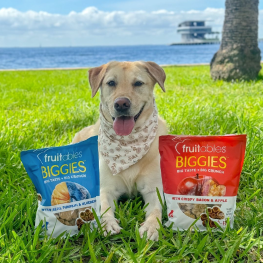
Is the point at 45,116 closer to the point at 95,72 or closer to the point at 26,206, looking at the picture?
the point at 95,72

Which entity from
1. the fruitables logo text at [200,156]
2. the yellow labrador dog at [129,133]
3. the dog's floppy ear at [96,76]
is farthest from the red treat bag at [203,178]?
the dog's floppy ear at [96,76]

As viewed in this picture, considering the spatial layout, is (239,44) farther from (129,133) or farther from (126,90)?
(129,133)

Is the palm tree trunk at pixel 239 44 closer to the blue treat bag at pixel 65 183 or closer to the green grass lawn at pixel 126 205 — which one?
the green grass lawn at pixel 126 205

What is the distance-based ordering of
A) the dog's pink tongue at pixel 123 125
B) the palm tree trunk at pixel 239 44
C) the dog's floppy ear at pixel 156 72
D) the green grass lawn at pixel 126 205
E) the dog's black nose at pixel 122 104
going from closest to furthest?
the green grass lawn at pixel 126 205
the dog's black nose at pixel 122 104
the dog's pink tongue at pixel 123 125
the dog's floppy ear at pixel 156 72
the palm tree trunk at pixel 239 44

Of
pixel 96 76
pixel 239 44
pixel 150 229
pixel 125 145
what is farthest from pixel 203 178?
pixel 239 44

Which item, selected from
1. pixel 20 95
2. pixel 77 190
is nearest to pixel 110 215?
pixel 77 190

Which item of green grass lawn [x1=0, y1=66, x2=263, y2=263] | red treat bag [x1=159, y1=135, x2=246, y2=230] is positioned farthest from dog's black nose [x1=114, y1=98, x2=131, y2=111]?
green grass lawn [x1=0, y1=66, x2=263, y2=263]

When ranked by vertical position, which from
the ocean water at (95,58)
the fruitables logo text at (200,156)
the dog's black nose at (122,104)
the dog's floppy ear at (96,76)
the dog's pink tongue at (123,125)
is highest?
the dog's floppy ear at (96,76)

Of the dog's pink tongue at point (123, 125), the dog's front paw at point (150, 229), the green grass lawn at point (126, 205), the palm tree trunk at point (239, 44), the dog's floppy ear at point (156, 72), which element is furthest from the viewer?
the palm tree trunk at point (239, 44)
